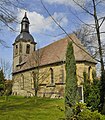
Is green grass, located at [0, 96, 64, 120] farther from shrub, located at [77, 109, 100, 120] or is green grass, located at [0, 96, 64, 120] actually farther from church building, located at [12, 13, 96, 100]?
church building, located at [12, 13, 96, 100]

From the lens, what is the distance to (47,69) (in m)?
36.9

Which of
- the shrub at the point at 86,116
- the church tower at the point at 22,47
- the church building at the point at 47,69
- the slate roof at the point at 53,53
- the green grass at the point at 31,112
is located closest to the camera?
the shrub at the point at 86,116

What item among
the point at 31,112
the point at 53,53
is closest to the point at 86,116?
the point at 31,112

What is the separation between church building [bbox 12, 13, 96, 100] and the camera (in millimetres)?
32156

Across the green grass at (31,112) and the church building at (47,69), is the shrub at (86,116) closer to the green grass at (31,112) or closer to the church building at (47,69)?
the green grass at (31,112)

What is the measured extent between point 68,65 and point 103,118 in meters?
7.58

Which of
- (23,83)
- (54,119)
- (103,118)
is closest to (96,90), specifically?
(54,119)

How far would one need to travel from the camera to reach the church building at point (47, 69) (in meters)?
32.2

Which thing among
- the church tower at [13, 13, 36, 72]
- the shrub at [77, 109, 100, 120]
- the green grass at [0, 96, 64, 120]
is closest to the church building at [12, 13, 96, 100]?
the church tower at [13, 13, 36, 72]

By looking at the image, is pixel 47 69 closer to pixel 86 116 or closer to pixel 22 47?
pixel 22 47

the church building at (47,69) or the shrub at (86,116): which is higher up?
the church building at (47,69)

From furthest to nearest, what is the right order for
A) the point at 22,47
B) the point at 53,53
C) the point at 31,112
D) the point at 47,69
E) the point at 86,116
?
1. the point at 22,47
2. the point at 53,53
3. the point at 47,69
4. the point at 31,112
5. the point at 86,116

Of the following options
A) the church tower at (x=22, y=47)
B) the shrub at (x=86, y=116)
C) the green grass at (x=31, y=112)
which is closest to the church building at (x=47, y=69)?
the church tower at (x=22, y=47)

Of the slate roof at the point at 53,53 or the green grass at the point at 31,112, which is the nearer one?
the green grass at the point at 31,112
